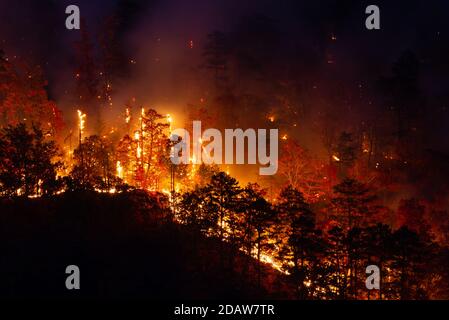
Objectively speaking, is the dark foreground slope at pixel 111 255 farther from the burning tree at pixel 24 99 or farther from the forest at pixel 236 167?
the burning tree at pixel 24 99

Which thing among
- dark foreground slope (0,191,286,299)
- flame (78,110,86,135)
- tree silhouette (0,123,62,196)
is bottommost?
dark foreground slope (0,191,286,299)

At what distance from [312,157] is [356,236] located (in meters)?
20.0

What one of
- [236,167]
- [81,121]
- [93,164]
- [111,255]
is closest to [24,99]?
[81,121]

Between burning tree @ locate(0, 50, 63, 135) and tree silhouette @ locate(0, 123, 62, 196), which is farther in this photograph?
burning tree @ locate(0, 50, 63, 135)

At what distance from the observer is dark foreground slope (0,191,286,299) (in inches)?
833

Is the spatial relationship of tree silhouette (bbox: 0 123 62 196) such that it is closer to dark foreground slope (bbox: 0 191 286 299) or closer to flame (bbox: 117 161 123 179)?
dark foreground slope (bbox: 0 191 286 299)

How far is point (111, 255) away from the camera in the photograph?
23.5 m

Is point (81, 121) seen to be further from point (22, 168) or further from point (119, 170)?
point (22, 168)

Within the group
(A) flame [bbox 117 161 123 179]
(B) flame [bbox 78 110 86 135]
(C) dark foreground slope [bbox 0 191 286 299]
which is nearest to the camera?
(C) dark foreground slope [bbox 0 191 286 299]

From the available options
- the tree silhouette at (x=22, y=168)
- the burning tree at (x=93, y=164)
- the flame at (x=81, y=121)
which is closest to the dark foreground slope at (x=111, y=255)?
the tree silhouette at (x=22, y=168)

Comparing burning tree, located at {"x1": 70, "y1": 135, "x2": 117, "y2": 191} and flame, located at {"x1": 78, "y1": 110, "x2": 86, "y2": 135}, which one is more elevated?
flame, located at {"x1": 78, "y1": 110, "x2": 86, "y2": 135}

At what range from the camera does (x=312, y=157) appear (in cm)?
3944

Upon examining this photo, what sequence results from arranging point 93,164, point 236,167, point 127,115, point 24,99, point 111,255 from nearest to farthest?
point 111,255 → point 93,164 → point 24,99 → point 127,115 → point 236,167

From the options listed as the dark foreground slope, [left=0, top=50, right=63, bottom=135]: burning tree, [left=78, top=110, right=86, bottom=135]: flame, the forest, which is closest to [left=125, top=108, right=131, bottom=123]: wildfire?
the forest
